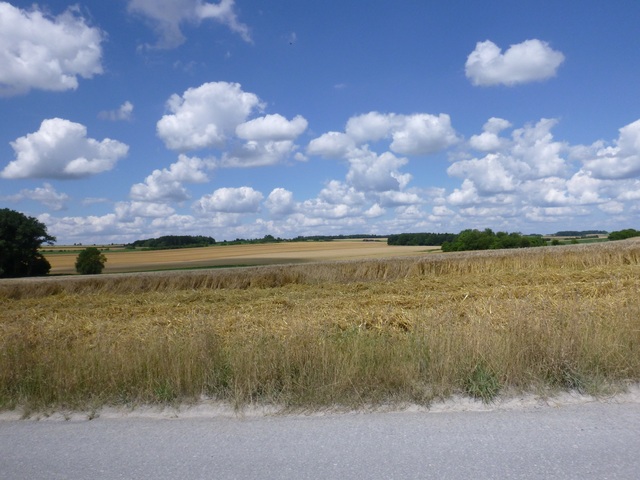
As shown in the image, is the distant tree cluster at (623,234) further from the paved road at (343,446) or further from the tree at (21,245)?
the tree at (21,245)

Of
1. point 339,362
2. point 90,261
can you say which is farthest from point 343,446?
point 90,261

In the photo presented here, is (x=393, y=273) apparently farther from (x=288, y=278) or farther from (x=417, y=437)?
(x=417, y=437)

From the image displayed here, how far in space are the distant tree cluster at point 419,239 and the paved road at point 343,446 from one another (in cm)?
4358

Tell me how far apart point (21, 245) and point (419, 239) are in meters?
38.0

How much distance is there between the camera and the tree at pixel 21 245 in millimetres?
45309

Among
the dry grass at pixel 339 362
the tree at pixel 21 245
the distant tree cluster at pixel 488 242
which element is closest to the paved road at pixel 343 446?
the dry grass at pixel 339 362

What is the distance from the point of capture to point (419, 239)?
165ft

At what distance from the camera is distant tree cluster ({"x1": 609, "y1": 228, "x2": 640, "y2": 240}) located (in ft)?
118

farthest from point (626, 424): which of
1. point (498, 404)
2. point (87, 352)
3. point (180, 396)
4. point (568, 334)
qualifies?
point (87, 352)

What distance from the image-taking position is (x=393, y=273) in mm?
20156

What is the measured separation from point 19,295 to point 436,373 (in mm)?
19159

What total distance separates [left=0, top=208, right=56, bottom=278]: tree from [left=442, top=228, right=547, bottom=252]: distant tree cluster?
37342mm

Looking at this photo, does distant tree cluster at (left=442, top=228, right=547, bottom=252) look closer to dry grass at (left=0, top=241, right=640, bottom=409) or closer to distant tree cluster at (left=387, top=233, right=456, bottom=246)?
distant tree cluster at (left=387, top=233, right=456, bottom=246)

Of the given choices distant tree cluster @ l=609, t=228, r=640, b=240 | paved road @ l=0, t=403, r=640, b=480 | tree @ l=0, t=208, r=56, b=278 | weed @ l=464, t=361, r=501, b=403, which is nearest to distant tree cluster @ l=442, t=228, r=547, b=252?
distant tree cluster @ l=609, t=228, r=640, b=240
